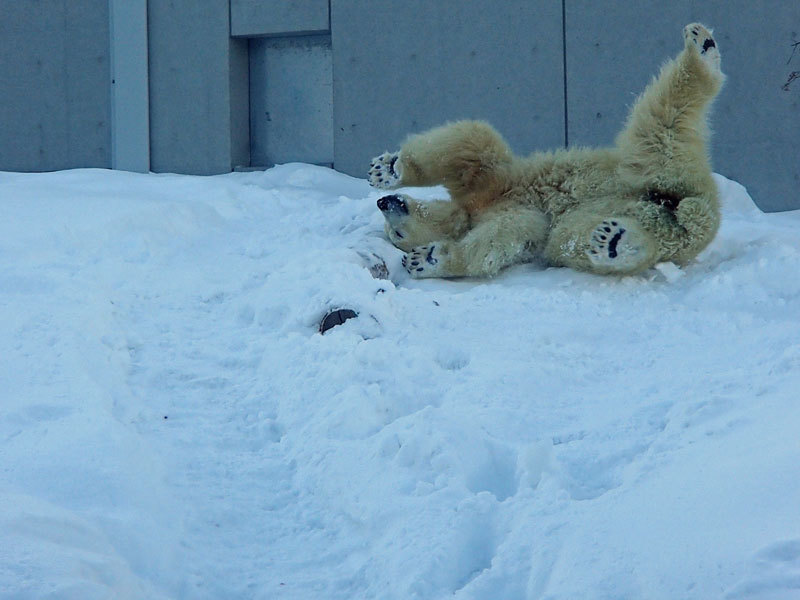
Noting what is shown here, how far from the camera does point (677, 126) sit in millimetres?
4285

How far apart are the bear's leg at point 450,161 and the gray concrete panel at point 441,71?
322 cm

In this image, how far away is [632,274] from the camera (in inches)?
167

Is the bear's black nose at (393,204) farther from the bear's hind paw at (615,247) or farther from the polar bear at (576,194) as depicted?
the bear's hind paw at (615,247)

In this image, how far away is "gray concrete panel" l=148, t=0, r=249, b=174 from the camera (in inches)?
349

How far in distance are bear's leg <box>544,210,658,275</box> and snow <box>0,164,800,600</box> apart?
0.27 feet

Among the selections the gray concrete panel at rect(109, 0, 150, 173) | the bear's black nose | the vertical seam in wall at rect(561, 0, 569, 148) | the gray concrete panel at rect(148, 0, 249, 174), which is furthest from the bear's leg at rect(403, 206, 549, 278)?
the gray concrete panel at rect(109, 0, 150, 173)

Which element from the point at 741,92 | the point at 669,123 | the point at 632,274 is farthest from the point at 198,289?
the point at 741,92

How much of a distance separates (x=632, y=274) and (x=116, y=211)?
264cm

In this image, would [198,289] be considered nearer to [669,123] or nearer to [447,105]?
[669,123]

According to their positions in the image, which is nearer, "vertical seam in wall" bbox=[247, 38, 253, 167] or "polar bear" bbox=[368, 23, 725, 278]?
"polar bear" bbox=[368, 23, 725, 278]

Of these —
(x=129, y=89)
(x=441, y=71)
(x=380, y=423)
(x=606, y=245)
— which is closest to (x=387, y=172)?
(x=606, y=245)

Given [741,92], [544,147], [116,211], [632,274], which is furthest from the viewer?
[544,147]

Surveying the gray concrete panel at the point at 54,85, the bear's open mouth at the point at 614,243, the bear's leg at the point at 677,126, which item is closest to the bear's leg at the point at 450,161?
the bear's leg at the point at 677,126

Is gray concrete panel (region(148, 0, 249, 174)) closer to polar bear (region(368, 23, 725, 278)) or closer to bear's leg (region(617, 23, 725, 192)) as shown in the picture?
polar bear (region(368, 23, 725, 278))
